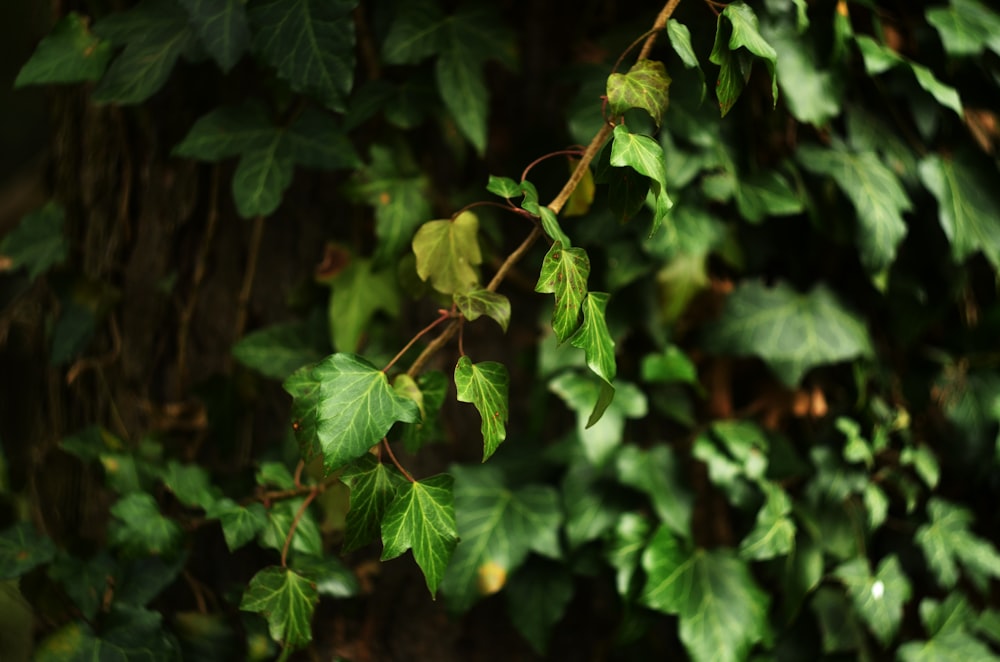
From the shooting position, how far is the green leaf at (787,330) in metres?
1.14

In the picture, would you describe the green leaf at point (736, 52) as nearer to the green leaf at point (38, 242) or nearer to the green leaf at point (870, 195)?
the green leaf at point (870, 195)

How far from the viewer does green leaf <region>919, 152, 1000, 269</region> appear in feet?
3.74

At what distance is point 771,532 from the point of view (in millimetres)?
1109

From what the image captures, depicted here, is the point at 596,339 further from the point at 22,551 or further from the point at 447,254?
the point at 22,551

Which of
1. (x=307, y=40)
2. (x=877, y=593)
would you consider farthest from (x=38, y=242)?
(x=877, y=593)

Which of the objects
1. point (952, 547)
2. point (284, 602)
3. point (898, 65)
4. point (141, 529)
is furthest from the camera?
point (952, 547)

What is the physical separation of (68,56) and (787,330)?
105 cm

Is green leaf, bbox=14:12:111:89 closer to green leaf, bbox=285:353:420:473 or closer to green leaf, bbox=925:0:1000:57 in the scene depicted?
green leaf, bbox=285:353:420:473

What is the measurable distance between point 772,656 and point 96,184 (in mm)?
1294

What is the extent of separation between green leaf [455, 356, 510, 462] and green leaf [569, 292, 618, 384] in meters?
0.08

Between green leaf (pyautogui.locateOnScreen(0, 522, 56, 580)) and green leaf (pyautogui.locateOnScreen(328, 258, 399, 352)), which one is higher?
green leaf (pyautogui.locateOnScreen(328, 258, 399, 352))

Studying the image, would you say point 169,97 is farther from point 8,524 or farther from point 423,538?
point 423,538

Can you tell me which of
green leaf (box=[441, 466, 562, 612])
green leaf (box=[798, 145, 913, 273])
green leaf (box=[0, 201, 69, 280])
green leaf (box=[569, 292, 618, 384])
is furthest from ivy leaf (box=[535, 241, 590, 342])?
green leaf (box=[0, 201, 69, 280])

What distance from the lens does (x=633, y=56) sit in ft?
3.55
